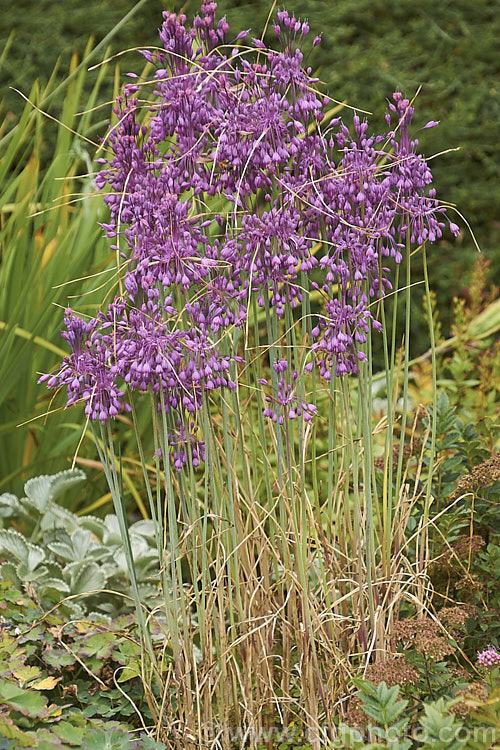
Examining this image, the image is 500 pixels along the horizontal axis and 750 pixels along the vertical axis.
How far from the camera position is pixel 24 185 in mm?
3344

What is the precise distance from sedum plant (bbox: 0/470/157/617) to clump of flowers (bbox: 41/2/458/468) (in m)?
0.85

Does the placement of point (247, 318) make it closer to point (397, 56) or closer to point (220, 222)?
point (220, 222)

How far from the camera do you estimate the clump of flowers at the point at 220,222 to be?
1.70 m

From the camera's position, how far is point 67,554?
2.60 m

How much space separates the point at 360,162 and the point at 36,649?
1.47 meters

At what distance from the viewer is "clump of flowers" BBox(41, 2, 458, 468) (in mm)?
1698

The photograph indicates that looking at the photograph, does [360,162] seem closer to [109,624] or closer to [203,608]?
[203,608]

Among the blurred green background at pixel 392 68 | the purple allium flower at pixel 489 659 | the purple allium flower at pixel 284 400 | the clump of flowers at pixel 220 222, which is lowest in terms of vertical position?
the purple allium flower at pixel 489 659

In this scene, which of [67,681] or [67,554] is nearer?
[67,681]

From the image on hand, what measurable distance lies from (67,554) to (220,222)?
4.12 ft

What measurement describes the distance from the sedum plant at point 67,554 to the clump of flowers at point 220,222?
852mm

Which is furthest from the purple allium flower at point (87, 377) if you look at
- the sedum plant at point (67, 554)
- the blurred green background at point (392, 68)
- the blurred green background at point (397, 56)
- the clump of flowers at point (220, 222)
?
the blurred green background at point (397, 56)

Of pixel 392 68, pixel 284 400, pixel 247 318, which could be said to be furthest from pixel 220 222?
pixel 392 68

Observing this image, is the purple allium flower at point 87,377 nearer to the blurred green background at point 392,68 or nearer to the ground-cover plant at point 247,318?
the ground-cover plant at point 247,318
